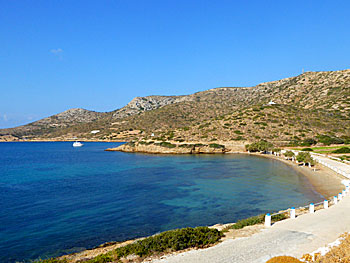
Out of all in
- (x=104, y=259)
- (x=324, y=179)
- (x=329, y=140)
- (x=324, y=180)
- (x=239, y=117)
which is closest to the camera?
(x=104, y=259)

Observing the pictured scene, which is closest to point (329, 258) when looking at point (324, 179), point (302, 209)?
point (302, 209)

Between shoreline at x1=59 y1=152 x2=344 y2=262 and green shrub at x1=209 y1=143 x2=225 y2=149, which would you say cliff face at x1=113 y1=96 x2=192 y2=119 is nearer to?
green shrub at x1=209 y1=143 x2=225 y2=149

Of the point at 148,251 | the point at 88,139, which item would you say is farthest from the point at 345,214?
the point at 88,139

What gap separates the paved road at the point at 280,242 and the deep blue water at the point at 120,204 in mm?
5698

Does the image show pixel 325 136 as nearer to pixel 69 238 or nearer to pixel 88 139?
pixel 69 238

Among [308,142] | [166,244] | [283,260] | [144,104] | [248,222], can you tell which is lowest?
[248,222]

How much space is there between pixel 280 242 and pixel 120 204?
15.9 metres

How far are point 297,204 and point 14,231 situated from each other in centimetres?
2194

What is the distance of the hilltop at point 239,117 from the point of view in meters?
81.1

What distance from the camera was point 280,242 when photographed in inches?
491

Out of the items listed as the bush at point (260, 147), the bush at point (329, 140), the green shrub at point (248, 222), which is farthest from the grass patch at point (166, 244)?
the bush at point (329, 140)

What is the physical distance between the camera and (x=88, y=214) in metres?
21.7

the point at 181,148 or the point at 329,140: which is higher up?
the point at 329,140

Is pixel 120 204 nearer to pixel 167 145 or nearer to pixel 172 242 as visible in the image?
pixel 172 242
